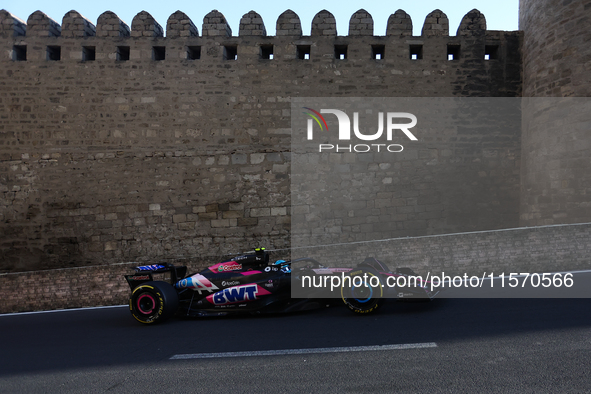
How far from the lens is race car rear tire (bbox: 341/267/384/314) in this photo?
16.2 ft

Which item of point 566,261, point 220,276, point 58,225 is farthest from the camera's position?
point 58,225

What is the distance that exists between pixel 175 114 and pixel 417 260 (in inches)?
261

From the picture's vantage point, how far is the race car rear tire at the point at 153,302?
5.28 metres

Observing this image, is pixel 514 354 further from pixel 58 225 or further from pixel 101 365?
pixel 58 225

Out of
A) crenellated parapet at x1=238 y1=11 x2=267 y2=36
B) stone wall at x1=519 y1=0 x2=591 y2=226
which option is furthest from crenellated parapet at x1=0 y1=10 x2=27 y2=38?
stone wall at x1=519 y1=0 x2=591 y2=226

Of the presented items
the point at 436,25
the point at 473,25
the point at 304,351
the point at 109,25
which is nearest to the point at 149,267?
the point at 304,351

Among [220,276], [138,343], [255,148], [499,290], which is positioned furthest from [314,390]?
[255,148]

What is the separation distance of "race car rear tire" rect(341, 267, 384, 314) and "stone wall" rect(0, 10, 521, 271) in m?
4.99

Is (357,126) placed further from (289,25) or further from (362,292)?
(362,292)

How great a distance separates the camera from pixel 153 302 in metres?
5.36

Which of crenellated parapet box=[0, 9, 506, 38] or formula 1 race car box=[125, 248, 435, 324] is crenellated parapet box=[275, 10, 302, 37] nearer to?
crenellated parapet box=[0, 9, 506, 38]

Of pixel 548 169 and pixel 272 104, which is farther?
pixel 272 104

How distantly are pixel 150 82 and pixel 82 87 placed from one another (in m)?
1.67

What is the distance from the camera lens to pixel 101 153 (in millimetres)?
10000
